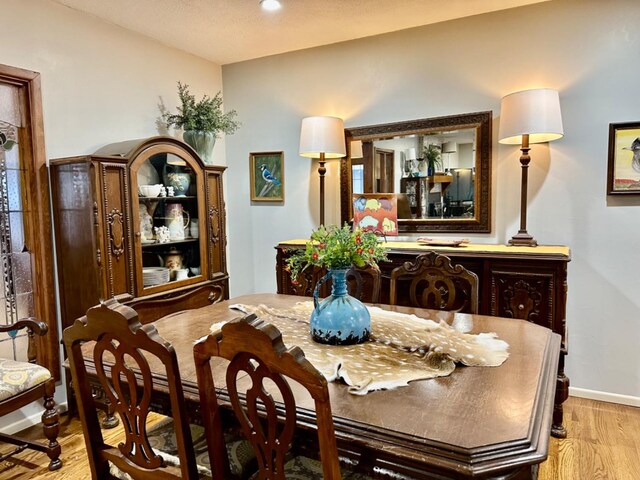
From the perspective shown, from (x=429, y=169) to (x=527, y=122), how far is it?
0.74 m

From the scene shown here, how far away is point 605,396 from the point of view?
2.80m

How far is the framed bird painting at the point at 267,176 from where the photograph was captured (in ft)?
12.5

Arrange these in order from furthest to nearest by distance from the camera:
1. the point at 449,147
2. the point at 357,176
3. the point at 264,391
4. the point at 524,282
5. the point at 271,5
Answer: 1. the point at 357,176
2. the point at 449,147
3. the point at 271,5
4. the point at 524,282
5. the point at 264,391

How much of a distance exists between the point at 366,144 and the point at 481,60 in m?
0.98

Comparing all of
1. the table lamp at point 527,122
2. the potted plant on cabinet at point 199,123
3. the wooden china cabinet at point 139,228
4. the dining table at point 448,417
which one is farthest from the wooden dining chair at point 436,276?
the potted plant on cabinet at point 199,123

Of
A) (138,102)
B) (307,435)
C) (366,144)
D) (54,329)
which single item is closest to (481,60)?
(366,144)

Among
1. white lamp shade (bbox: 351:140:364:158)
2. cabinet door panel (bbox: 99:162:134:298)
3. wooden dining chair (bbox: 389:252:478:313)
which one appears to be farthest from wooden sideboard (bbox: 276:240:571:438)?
cabinet door panel (bbox: 99:162:134:298)

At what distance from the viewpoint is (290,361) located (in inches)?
35.8

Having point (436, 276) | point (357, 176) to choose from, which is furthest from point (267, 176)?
point (436, 276)

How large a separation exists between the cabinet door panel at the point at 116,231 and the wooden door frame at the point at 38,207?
1.43ft

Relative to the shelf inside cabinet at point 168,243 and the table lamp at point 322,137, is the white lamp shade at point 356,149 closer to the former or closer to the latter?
the table lamp at point 322,137

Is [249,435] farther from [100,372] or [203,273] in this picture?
[203,273]

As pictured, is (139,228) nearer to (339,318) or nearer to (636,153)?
(339,318)

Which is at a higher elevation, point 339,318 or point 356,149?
point 356,149
